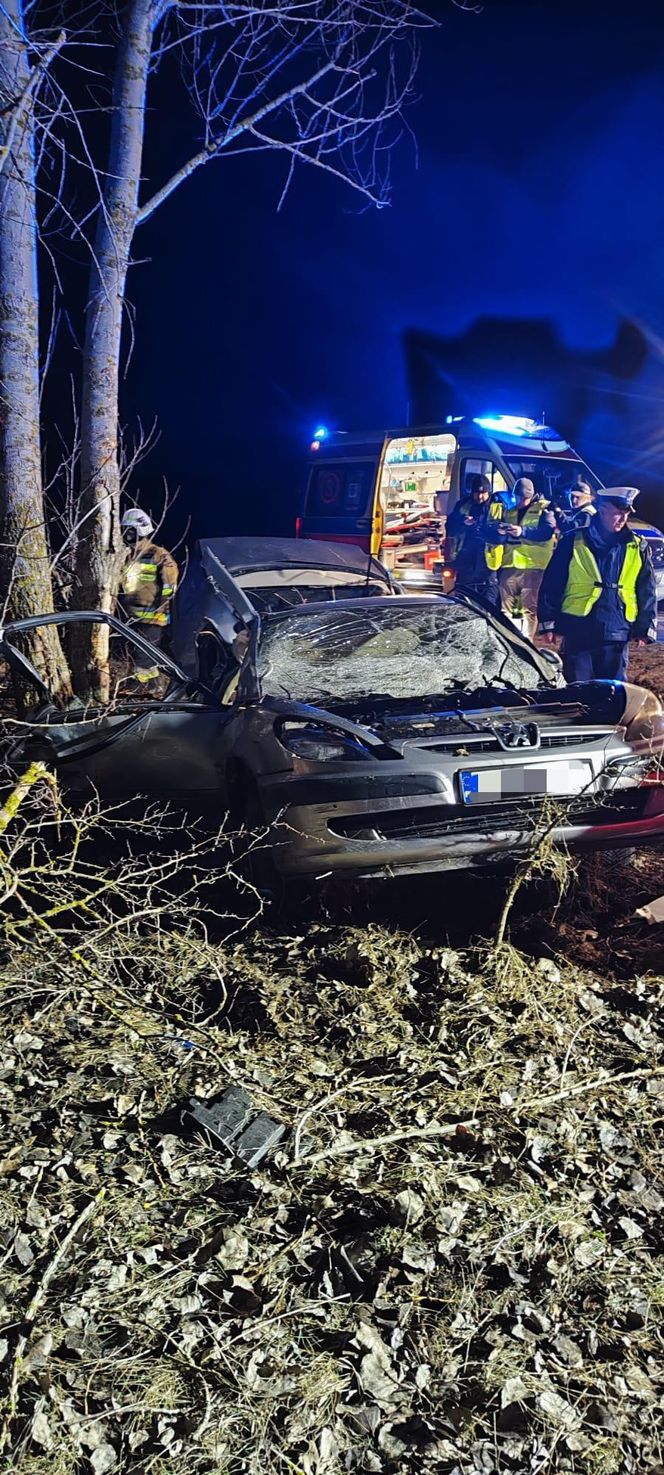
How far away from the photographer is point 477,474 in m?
11.1

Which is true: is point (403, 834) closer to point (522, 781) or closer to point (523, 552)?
point (522, 781)

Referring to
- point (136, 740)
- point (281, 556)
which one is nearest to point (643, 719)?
point (136, 740)

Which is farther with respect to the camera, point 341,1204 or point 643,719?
point 643,719

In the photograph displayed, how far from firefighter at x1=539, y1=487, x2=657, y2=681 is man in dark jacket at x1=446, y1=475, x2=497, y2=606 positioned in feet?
6.32

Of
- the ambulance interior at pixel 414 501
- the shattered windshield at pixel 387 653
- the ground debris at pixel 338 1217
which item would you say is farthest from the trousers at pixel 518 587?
the ground debris at pixel 338 1217

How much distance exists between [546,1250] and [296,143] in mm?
7094

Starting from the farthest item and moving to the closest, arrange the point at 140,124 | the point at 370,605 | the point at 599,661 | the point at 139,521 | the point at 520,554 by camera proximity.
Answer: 1. the point at 520,554
2. the point at 139,521
3. the point at 599,661
4. the point at 140,124
5. the point at 370,605

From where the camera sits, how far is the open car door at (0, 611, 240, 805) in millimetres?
4797

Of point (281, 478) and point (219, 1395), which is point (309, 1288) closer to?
point (219, 1395)

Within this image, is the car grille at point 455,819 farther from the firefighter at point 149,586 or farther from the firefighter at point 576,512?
the firefighter at point 576,512

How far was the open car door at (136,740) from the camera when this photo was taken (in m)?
4.80

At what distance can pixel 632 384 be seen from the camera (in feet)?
62.2

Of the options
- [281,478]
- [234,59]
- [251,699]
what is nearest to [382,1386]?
[251,699]

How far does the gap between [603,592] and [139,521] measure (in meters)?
3.71
